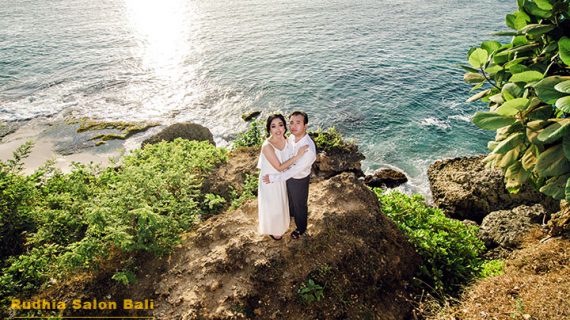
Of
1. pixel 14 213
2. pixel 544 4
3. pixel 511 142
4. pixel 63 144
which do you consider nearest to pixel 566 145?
pixel 511 142

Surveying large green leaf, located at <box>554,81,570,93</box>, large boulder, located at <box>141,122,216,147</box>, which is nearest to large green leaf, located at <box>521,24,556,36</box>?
large green leaf, located at <box>554,81,570,93</box>

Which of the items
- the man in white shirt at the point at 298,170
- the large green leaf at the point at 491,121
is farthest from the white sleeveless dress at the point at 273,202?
the large green leaf at the point at 491,121

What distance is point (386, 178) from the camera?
15.2 metres

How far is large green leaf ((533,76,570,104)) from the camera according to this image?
3.34 meters

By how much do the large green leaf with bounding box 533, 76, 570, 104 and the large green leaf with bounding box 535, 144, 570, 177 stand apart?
0.76 metres

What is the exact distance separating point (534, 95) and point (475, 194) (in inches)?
348

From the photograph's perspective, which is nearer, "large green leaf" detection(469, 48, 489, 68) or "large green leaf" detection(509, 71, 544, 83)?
"large green leaf" detection(509, 71, 544, 83)

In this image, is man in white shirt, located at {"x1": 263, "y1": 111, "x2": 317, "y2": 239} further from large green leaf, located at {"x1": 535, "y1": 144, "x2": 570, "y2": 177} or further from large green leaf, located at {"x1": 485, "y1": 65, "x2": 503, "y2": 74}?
large green leaf, located at {"x1": 535, "y1": 144, "x2": 570, "y2": 177}

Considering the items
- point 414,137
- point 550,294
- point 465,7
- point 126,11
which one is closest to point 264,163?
point 550,294

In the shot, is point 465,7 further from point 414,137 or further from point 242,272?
point 242,272

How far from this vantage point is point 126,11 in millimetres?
58094

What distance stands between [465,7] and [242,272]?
5431 centimetres

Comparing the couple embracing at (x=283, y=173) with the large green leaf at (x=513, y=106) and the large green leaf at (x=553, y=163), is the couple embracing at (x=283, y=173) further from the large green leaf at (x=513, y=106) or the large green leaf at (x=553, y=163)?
the large green leaf at (x=553, y=163)

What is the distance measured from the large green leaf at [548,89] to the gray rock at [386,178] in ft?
38.1
